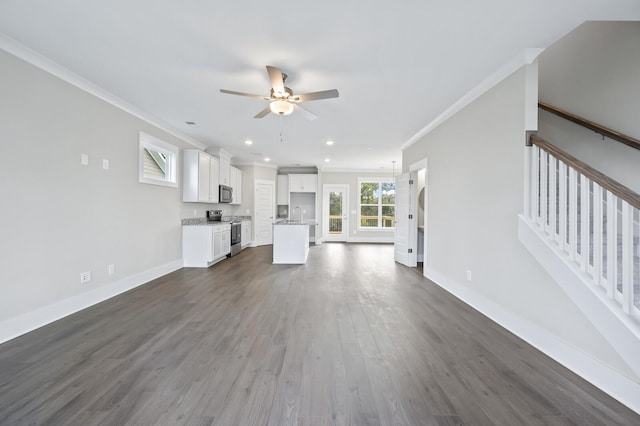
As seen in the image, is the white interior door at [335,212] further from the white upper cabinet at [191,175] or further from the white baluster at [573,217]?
the white baluster at [573,217]

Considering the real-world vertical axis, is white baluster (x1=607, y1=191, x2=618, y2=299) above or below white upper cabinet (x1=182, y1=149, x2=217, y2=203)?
below

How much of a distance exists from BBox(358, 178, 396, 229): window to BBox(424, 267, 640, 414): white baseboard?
243 inches

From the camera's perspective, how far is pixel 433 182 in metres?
4.39

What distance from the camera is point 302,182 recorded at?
28.8ft

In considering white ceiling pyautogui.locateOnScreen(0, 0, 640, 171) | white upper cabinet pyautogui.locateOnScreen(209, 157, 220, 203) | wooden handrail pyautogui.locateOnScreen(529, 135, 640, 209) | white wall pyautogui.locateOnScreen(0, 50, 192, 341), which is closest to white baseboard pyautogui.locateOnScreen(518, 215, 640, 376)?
wooden handrail pyautogui.locateOnScreen(529, 135, 640, 209)

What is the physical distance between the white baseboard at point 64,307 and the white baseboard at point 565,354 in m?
4.75

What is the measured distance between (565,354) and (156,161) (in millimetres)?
6144

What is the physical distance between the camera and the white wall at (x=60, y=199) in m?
2.31

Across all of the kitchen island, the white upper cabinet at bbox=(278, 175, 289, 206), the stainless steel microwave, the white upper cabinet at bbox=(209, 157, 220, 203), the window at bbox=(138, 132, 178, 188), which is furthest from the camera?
the white upper cabinet at bbox=(278, 175, 289, 206)

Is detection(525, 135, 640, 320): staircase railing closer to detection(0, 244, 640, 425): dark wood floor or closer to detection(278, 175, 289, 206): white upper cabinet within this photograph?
detection(0, 244, 640, 425): dark wood floor

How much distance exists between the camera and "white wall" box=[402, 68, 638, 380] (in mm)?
2076

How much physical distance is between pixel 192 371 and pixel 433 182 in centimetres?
425

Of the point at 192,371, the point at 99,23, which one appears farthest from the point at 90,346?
the point at 99,23

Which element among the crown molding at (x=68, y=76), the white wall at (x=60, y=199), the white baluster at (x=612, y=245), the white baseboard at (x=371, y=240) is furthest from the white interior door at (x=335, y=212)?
the white baluster at (x=612, y=245)
